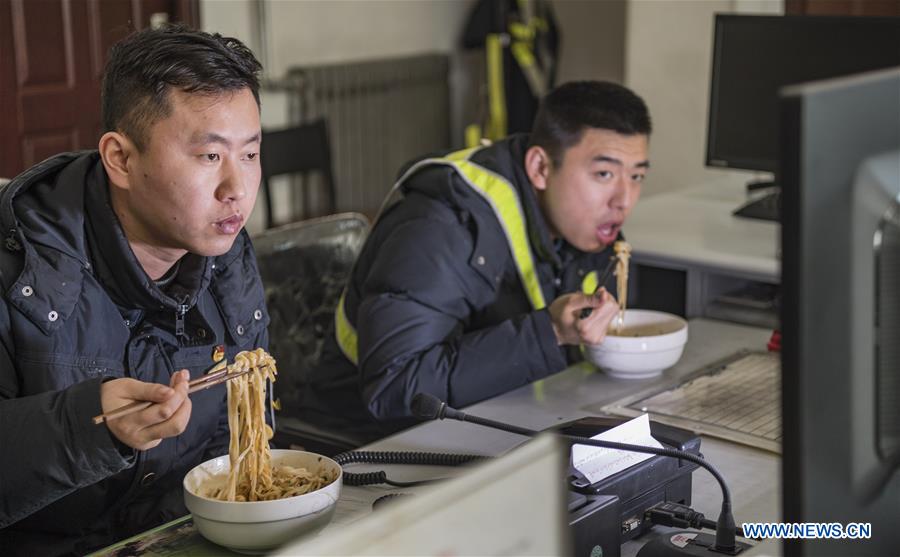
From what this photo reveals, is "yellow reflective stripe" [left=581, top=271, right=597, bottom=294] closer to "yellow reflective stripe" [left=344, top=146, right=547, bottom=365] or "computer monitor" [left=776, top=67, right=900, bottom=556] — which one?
"yellow reflective stripe" [left=344, top=146, right=547, bottom=365]

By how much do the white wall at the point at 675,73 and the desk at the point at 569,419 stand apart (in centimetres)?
192

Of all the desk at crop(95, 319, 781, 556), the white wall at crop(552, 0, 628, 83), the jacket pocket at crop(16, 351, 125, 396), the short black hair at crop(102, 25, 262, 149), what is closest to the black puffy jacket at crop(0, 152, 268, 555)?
the jacket pocket at crop(16, 351, 125, 396)

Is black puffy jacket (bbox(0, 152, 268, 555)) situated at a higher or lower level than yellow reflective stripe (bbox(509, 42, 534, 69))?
lower

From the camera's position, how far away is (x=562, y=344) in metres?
2.11

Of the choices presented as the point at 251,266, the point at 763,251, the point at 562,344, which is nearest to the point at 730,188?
the point at 763,251

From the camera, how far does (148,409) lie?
4.35 feet

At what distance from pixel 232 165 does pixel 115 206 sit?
0.64 ft

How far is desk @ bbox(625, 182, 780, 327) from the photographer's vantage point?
2604 millimetres

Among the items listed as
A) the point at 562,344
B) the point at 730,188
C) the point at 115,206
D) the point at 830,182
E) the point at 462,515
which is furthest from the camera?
the point at 730,188

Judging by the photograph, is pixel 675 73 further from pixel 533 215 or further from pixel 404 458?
pixel 404 458

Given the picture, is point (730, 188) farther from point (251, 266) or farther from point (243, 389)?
point (243, 389)

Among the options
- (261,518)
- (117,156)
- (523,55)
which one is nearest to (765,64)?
(117,156)

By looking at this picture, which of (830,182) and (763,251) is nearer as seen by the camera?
(830,182)

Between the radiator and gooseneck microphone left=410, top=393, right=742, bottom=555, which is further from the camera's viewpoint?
the radiator
